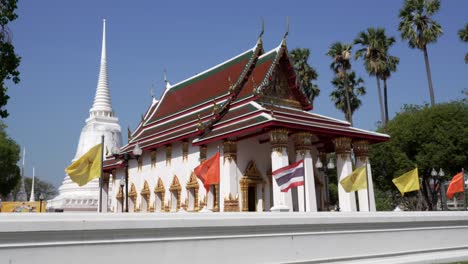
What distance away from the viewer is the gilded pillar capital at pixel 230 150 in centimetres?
1980

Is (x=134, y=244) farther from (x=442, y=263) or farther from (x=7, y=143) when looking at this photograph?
(x=7, y=143)

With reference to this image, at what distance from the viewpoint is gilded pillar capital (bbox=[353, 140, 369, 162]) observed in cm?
2158

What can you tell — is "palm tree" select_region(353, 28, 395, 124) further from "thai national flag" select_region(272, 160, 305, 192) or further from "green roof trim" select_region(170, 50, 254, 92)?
"thai national flag" select_region(272, 160, 305, 192)

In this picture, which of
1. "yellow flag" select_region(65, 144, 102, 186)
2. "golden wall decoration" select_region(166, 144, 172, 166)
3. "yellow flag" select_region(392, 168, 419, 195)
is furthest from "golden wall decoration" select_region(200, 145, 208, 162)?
"yellow flag" select_region(392, 168, 419, 195)

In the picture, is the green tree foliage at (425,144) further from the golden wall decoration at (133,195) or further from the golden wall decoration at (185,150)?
the golden wall decoration at (133,195)

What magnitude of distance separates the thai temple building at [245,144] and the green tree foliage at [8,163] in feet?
68.2

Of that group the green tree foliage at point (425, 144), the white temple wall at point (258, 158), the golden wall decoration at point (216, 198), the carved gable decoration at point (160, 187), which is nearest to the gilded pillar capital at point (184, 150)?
the carved gable decoration at point (160, 187)

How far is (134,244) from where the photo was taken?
6.72 metres

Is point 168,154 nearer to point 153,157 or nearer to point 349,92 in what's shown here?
point 153,157

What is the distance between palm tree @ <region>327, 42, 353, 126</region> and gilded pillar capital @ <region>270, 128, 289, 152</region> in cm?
2310

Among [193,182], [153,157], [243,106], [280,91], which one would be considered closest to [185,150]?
[193,182]

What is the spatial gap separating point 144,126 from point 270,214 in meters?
23.4

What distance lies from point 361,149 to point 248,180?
593 centimetres

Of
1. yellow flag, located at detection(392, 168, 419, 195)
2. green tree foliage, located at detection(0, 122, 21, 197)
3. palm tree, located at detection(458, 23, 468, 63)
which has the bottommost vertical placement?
yellow flag, located at detection(392, 168, 419, 195)
